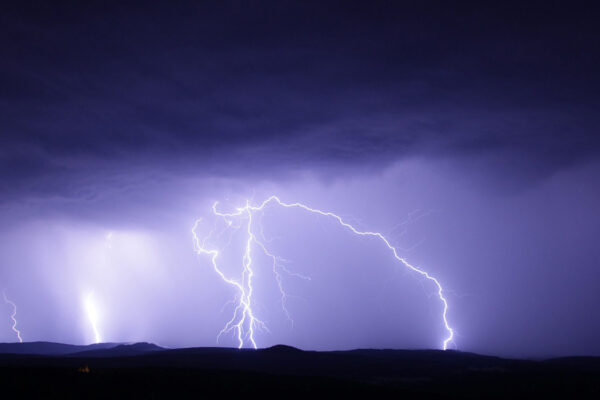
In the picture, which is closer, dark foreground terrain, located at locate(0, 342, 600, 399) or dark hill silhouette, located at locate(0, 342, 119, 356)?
dark foreground terrain, located at locate(0, 342, 600, 399)

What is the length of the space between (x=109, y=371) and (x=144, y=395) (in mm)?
2983

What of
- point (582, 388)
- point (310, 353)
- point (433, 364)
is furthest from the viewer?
point (310, 353)

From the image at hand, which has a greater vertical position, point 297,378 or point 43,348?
point 297,378

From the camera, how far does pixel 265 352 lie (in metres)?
24.5

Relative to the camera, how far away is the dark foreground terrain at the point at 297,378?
35.9 feet

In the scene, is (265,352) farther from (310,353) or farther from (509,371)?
(509,371)

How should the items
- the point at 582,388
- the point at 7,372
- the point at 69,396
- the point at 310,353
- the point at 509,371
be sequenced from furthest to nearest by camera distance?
the point at 310,353 < the point at 509,371 < the point at 582,388 < the point at 7,372 < the point at 69,396

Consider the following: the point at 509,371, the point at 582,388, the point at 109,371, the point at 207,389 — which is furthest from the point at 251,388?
the point at 509,371

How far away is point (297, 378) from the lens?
559 inches

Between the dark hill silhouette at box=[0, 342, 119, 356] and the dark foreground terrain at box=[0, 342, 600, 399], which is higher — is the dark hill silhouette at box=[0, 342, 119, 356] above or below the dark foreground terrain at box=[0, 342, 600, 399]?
below

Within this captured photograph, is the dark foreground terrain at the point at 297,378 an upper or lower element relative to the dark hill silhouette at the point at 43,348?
upper

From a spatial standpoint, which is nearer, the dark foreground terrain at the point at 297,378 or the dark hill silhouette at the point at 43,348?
the dark foreground terrain at the point at 297,378

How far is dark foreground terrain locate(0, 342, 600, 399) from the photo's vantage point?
10.9 meters

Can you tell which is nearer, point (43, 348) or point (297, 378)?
point (297, 378)
